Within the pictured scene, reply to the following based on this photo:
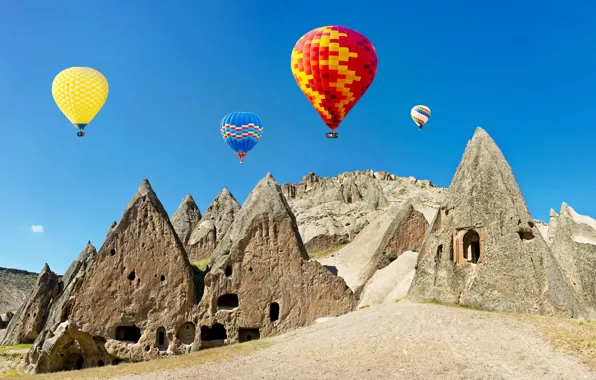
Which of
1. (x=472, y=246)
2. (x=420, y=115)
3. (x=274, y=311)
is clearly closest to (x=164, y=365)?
(x=274, y=311)

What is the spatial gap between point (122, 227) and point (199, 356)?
929cm

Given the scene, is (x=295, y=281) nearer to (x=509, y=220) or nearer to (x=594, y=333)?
(x=509, y=220)

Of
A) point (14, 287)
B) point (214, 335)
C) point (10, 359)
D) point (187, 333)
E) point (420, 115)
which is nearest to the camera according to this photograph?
point (187, 333)

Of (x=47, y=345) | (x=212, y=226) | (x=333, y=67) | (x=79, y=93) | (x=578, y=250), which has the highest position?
(x=79, y=93)

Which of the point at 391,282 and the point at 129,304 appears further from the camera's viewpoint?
the point at 391,282

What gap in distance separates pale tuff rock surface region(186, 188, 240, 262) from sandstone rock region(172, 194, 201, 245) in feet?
2.66

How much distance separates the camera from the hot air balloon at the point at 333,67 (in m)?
32.4

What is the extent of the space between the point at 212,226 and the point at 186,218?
419 centimetres

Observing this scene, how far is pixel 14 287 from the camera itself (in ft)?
265

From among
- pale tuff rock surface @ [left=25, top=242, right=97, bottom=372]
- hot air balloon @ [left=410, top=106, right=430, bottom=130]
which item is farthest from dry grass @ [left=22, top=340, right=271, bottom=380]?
hot air balloon @ [left=410, top=106, right=430, bottom=130]

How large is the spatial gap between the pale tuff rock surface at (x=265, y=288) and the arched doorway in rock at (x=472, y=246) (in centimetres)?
657

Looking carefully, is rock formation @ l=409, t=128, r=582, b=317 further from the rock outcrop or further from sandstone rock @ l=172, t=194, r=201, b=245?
sandstone rock @ l=172, t=194, r=201, b=245

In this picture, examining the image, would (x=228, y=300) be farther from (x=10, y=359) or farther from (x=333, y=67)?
(x=333, y=67)

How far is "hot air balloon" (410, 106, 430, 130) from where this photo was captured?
69.2m
